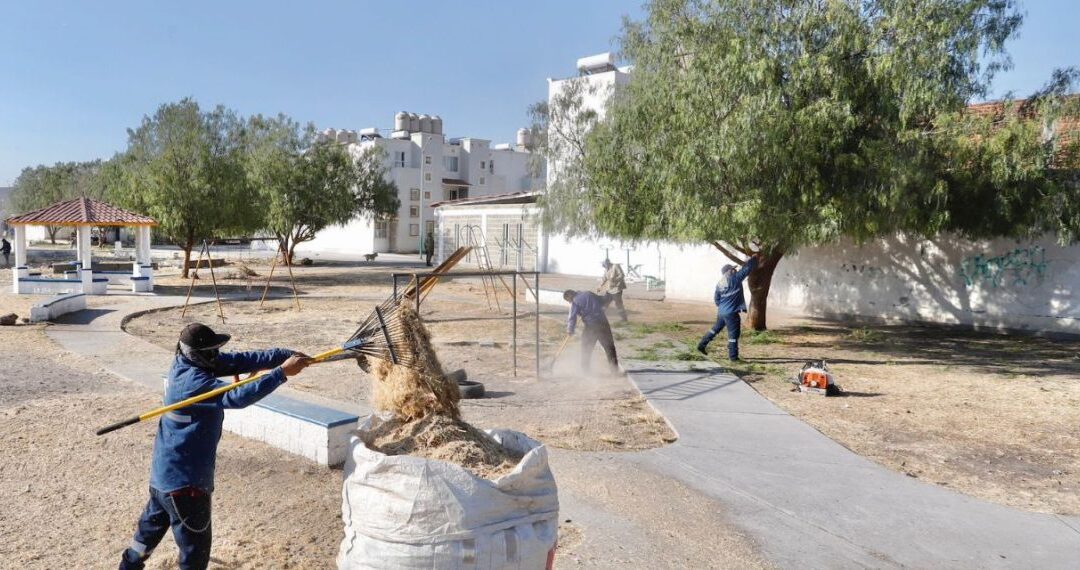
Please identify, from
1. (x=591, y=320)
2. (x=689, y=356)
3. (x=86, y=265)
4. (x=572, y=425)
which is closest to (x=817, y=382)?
(x=689, y=356)

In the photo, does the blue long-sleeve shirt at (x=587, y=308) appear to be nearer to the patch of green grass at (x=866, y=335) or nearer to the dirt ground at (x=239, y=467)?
the dirt ground at (x=239, y=467)

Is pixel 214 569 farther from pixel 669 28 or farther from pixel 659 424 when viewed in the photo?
pixel 669 28

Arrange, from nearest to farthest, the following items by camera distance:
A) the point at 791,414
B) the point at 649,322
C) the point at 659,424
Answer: the point at 659,424 < the point at 791,414 < the point at 649,322

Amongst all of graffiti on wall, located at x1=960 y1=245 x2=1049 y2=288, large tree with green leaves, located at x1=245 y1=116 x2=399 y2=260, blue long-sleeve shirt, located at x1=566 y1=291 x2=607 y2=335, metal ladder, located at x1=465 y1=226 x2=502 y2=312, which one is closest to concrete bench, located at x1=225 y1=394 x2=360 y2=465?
blue long-sleeve shirt, located at x1=566 y1=291 x2=607 y2=335

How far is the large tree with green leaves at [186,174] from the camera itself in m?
25.9

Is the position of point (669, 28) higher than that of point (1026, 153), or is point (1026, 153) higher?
point (669, 28)

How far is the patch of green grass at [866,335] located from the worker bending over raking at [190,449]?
515 inches

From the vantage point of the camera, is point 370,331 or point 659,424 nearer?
point 370,331

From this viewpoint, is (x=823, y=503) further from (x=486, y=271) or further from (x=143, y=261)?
(x=143, y=261)

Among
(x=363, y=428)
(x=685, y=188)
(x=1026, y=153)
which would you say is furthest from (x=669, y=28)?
(x=363, y=428)

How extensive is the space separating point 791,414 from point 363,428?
5901 mm

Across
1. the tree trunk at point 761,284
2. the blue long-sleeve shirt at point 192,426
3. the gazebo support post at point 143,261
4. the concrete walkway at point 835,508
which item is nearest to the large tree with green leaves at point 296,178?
the gazebo support post at point 143,261

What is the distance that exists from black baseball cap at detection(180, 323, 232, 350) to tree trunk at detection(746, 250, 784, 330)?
Answer: 38.0ft

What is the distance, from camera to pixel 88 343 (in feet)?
42.1
